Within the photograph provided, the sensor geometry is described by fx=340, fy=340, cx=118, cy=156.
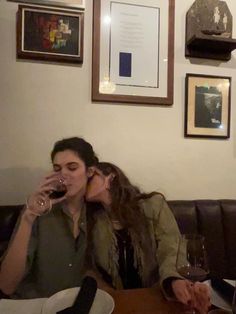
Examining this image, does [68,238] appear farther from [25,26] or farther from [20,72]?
[25,26]

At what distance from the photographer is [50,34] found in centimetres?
173

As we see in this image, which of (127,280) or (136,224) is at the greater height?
(136,224)

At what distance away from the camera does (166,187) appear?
6.32 ft

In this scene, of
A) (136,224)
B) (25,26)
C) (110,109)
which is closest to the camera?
(136,224)

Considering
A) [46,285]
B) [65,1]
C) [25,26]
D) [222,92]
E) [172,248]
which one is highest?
[65,1]

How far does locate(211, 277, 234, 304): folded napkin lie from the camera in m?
0.88

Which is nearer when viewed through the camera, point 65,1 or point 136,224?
point 136,224

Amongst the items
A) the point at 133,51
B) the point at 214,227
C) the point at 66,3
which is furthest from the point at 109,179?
the point at 66,3

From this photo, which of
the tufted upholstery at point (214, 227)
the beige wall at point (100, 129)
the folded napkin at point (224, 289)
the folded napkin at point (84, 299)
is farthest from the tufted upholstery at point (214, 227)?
the folded napkin at point (84, 299)

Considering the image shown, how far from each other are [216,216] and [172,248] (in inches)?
21.4

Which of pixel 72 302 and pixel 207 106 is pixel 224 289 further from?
pixel 207 106

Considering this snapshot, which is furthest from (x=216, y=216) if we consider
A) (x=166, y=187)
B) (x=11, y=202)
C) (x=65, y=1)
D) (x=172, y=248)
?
(x=65, y=1)

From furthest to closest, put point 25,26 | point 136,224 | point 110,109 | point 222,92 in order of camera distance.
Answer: point 222,92, point 110,109, point 25,26, point 136,224

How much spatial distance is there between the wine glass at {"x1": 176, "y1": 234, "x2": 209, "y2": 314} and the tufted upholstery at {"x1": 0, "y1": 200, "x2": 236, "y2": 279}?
765 mm
